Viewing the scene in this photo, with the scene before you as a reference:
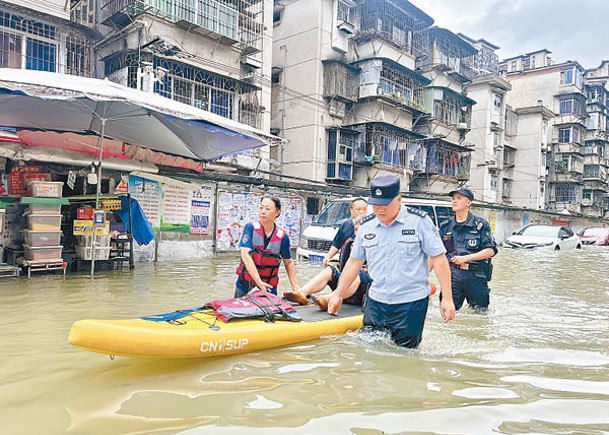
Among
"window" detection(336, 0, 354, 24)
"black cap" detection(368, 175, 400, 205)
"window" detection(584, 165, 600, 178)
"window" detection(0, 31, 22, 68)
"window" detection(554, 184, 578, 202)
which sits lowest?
"black cap" detection(368, 175, 400, 205)

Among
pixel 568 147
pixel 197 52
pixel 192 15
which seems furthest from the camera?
pixel 568 147

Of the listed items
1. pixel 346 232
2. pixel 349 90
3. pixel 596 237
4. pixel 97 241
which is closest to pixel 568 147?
pixel 596 237

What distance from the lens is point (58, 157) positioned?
941 centimetres

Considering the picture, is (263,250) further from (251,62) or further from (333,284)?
(251,62)

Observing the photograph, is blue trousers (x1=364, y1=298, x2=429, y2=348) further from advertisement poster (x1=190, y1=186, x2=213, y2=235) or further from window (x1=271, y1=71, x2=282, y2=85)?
window (x1=271, y1=71, x2=282, y2=85)

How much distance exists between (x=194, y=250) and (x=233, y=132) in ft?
18.0

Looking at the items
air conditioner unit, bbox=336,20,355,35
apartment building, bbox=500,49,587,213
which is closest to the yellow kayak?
air conditioner unit, bbox=336,20,355,35

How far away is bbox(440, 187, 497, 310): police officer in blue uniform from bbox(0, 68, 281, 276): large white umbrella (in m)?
4.62

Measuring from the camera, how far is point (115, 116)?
9562mm

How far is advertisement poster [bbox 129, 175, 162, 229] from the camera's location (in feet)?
38.9

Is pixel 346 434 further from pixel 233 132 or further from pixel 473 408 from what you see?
pixel 233 132

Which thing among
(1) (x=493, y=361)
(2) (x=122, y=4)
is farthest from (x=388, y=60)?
(1) (x=493, y=361)

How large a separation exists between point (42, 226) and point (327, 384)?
6.99 metres

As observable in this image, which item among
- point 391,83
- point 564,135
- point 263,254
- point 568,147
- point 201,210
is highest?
point 564,135
